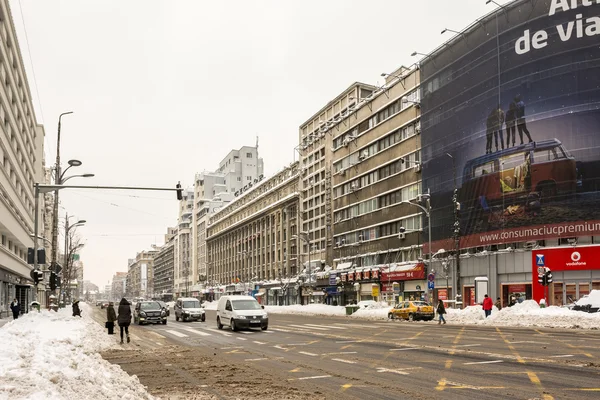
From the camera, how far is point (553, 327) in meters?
30.4

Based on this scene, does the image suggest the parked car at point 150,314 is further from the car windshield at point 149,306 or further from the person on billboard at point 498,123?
the person on billboard at point 498,123

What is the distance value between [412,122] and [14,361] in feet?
191

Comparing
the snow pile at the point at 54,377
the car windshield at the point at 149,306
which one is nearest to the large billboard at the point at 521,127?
the car windshield at the point at 149,306

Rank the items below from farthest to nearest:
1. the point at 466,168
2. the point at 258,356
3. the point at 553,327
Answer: the point at 466,168
the point at 553,327
the point at 258,356

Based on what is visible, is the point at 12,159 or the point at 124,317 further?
the point at 12,159

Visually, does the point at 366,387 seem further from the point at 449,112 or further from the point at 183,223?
the point at 183,223

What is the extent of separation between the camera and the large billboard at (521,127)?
4381cm

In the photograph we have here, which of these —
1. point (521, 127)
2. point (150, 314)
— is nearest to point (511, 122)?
point (521, 127)

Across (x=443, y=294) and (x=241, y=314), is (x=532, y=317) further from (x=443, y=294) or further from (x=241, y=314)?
(x=443, y=294)

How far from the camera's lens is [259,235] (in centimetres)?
11338

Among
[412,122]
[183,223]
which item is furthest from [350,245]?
[183,223]

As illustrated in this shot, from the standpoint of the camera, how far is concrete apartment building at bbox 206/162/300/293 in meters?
97.5

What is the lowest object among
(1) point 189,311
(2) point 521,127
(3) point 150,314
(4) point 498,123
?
(1) point 189,311

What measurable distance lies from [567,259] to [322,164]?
47.0 m
